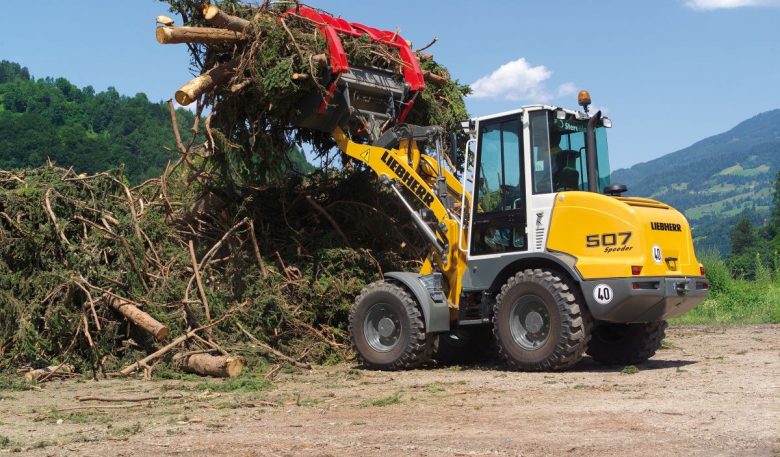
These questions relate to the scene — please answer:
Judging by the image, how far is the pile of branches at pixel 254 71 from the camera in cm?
1143

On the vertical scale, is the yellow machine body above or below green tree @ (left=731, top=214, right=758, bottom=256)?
below

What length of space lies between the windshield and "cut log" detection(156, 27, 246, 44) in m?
3.72

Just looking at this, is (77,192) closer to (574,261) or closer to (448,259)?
(448,259)

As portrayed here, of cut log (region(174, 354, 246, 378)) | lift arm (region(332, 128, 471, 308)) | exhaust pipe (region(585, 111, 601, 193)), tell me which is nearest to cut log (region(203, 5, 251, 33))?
lift arm (region(332, 128, 471, 308))

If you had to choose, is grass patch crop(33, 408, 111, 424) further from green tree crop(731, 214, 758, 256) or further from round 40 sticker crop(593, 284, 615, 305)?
green tree crop(731, 214, 758, 256)

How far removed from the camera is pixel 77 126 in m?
88.7

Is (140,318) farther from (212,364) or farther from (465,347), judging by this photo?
(465,347)

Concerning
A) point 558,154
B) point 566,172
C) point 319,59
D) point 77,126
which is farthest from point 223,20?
point 77,126

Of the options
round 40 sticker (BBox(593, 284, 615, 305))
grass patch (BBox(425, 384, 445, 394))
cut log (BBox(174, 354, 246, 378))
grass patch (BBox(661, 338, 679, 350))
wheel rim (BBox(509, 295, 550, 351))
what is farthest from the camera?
grass patch (BBox(661, 338, 679, 350))

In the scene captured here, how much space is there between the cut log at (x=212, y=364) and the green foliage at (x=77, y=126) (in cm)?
4960

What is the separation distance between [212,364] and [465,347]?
2.98 metres

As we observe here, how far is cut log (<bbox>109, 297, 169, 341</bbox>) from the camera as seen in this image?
433 inches

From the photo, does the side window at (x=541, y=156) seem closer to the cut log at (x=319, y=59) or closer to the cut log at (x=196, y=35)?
the cut log at (x=319, y=59)

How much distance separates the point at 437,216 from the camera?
11312mm
